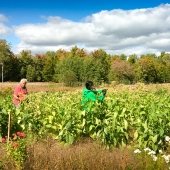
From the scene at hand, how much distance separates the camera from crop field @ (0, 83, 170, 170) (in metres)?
6.93

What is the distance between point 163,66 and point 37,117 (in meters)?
75.6

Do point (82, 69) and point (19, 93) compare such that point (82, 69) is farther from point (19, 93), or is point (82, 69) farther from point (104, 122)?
point (104, 122)

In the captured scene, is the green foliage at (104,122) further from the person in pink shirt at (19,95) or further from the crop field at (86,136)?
the person in pink shirt at (19,95)

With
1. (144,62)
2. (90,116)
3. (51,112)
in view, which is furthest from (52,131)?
(144,62)

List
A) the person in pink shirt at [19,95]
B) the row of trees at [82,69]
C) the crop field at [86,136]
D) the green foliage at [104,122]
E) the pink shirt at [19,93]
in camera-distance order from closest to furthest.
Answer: the crop field at [86,136] → the green foliage at [104,122] → the person in pink shirt at [19,95] → the pink shirt at [19,93] → the row of trees at [82,69]

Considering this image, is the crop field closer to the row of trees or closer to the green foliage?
A: the green foliage

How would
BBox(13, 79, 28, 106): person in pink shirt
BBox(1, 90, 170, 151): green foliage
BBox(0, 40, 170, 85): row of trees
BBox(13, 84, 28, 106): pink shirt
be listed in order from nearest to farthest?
BBox(1, 90, 170, 151): green foliage
BBox(13, 79, 28, 106): person in pink shirt
BBox(13, 84, 28, 106): pink shirt
BBox(0, 40, 170, 85): row of trees

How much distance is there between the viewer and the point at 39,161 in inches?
275

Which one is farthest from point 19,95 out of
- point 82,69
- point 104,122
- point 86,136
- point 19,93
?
point 82,69

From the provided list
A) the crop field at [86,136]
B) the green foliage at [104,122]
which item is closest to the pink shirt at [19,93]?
the crop field at [86,136]

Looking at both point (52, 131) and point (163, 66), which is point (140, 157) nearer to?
point (52, 131)

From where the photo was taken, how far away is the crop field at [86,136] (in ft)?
22.7

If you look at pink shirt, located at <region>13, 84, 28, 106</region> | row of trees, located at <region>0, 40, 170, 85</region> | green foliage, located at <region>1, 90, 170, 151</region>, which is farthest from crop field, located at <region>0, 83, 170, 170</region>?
row of trees, located at <region>0, 40, 170, 85</region>

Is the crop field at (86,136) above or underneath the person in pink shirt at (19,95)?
underneath
